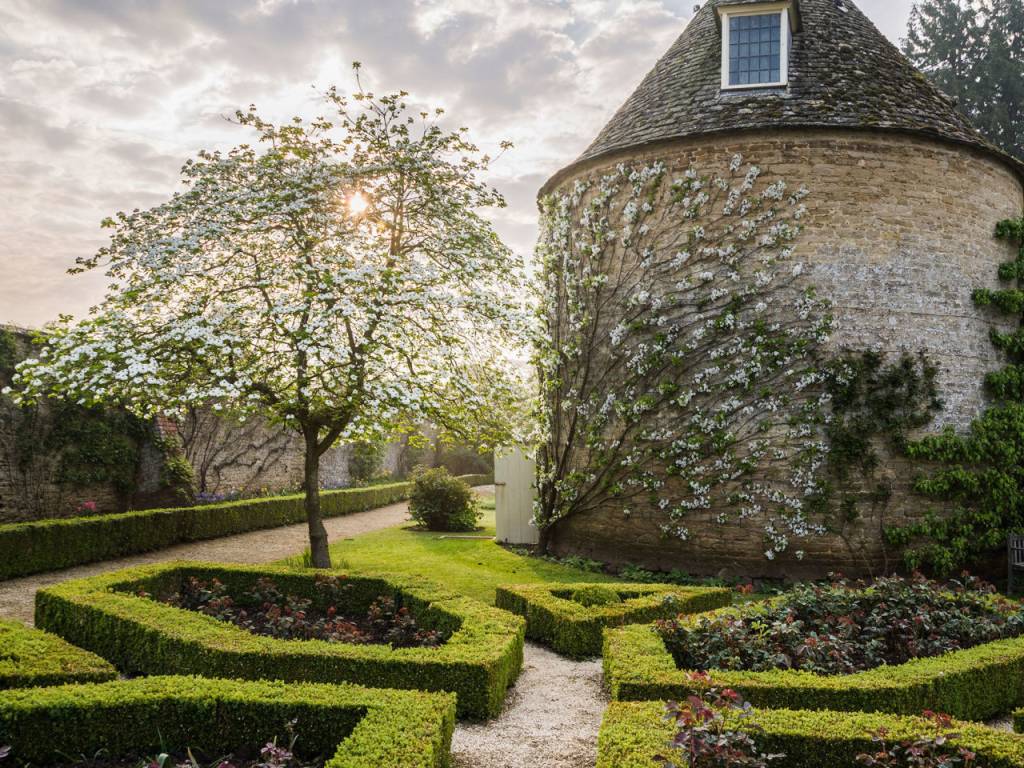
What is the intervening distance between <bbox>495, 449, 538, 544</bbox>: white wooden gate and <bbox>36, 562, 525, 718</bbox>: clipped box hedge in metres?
6.48

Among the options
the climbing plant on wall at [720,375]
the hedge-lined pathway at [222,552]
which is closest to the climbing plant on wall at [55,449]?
the hedge-lined pathway at [222,552]

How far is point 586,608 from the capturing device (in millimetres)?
7789

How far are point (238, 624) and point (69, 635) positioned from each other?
160cm

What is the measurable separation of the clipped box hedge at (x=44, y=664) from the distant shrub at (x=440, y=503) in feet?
35.8

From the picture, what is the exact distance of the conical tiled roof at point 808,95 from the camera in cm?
1118

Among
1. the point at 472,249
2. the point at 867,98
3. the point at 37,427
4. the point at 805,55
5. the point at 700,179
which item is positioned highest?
the point at 805,55

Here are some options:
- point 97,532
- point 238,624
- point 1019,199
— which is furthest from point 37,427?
point 1019,199

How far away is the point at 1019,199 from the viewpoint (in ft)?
41.8

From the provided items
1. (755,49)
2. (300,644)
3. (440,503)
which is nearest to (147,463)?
(440,503)

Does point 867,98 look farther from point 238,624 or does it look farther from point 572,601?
point 238,624

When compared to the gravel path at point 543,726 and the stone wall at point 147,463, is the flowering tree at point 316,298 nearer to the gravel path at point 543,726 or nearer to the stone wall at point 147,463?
the stone wall at point 147,463

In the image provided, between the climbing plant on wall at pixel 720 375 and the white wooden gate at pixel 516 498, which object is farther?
the white wooden gate at pixel 516 498

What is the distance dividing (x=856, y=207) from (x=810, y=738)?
882cm

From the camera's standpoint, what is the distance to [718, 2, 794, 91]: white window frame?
11.9 m
